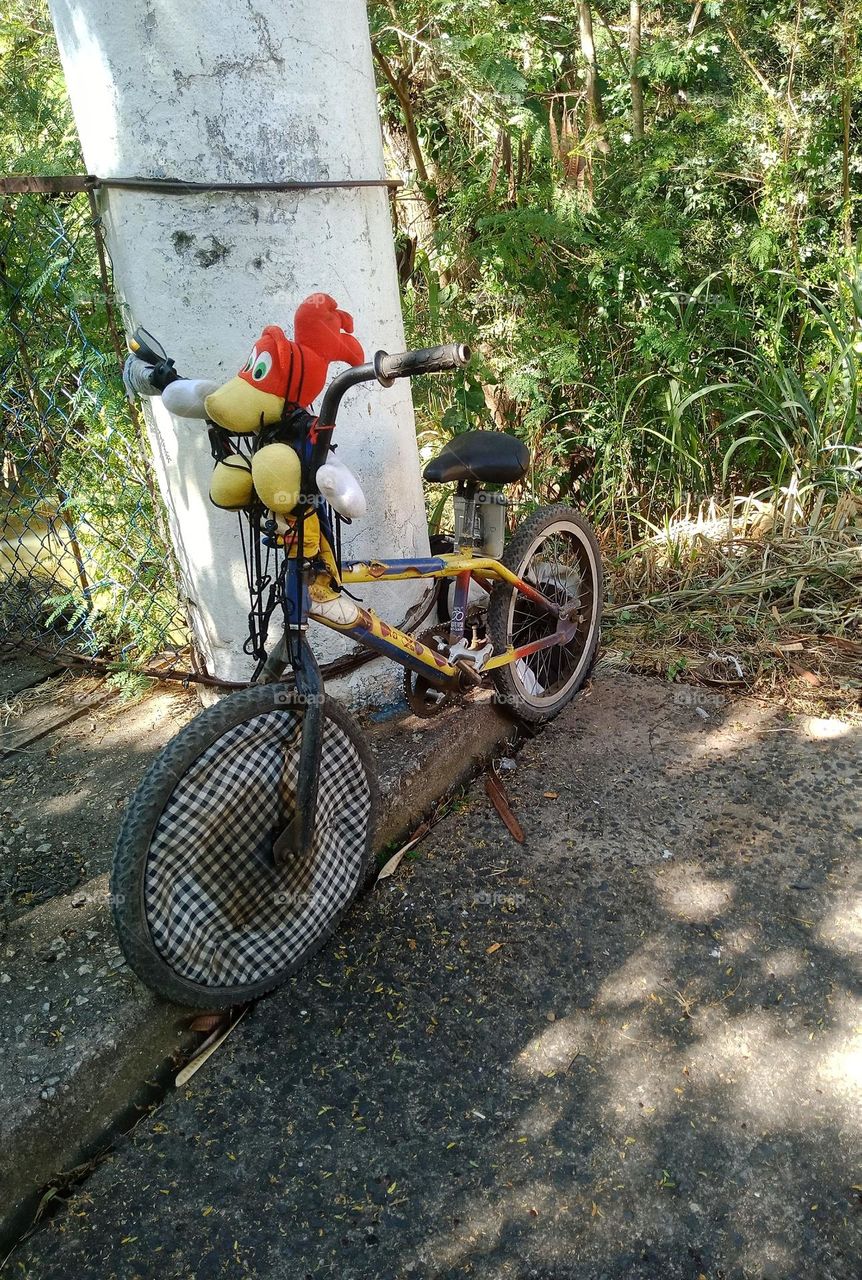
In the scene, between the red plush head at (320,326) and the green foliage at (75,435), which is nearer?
the red plush head at (320,326)

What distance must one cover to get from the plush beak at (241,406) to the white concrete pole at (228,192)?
2.27ft

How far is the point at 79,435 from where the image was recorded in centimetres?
324

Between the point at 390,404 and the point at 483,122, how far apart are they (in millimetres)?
2013

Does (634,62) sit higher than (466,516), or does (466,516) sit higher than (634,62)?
(634,62)

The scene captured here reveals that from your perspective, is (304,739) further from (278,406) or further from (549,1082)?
(549,1082)


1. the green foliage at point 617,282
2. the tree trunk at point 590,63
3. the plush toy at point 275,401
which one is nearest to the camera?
the plush toy at point 275,401

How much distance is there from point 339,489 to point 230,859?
2.78ft

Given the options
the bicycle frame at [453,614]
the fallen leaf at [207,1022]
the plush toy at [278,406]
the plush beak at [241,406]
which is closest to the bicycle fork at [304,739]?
the bicycle frame at [453,614]

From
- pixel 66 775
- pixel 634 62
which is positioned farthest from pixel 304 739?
pixel 634 62

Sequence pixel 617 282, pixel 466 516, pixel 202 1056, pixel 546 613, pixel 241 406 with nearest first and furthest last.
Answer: pixel 241 406 → pixel 202 1056 → pixel 466 516 → pixel 546 613 → pixel 617 282

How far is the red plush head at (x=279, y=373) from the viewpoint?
1.83m

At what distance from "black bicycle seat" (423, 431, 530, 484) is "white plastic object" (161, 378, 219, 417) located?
833 millimetres

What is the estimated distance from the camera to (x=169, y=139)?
2279 millimetres

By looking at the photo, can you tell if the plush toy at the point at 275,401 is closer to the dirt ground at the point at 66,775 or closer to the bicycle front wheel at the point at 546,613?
the bicycle front wheel at the point at 546,613
